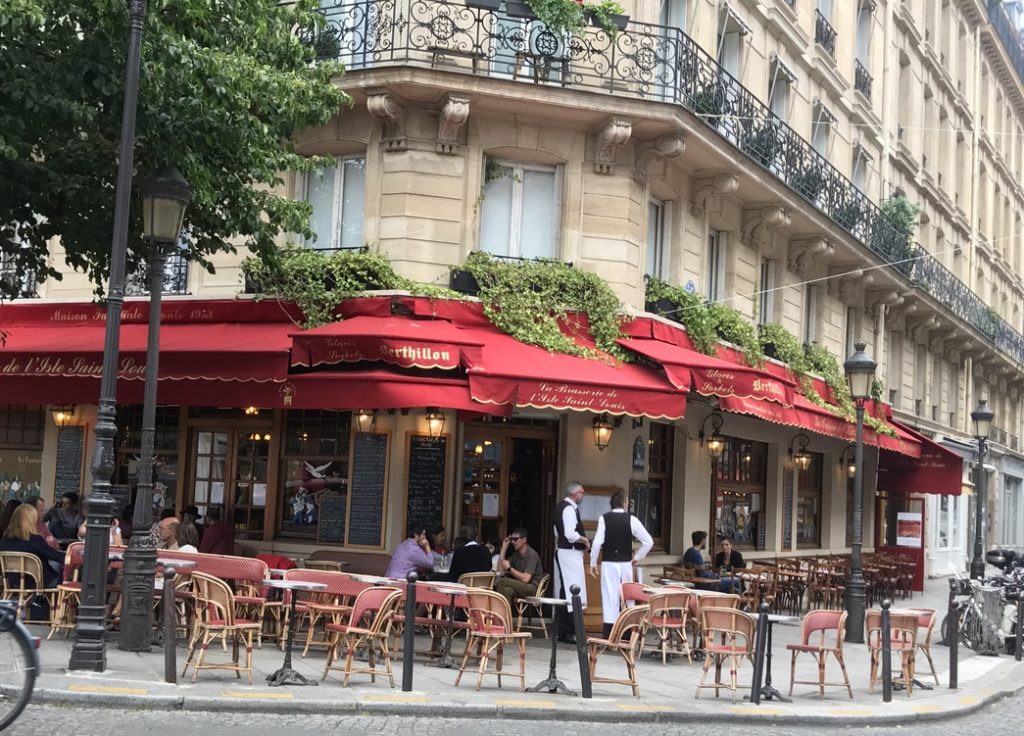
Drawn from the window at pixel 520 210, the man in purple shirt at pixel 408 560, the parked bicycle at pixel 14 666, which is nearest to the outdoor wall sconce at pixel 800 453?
the window at pixel 520 210

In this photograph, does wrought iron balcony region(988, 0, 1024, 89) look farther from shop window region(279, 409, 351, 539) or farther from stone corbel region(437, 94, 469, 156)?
shop window region(279, 409, 351, 539)

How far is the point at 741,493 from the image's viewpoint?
20.5m

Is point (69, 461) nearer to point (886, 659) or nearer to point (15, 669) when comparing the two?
point (15, 669)

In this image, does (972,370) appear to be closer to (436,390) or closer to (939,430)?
(939,430)

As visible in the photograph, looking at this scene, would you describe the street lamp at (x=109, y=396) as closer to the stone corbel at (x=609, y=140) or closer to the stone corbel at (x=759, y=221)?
the stone corbel at (x=609, y=140)

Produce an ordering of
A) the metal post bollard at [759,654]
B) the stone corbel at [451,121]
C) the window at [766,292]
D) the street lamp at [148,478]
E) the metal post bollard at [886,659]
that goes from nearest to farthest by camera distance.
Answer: the metal post bollard at [759,654]
the street lamp at [148,478]
the metal post bollard at [886,659]
the stone corbel at [451,121]
the window at [766,292]

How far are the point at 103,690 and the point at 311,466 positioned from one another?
21.9ft

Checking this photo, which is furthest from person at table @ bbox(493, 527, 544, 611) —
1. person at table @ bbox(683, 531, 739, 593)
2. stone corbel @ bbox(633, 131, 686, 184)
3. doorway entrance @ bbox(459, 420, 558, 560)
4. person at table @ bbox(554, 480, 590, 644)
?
stone corbel @ bbox(633, 131, 686, 184)

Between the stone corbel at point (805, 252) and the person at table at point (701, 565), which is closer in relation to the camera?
the person at table at point (701, 565)

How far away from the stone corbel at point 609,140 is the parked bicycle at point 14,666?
32.8 ft

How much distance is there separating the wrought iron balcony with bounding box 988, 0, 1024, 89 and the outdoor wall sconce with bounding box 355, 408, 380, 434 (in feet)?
92.0

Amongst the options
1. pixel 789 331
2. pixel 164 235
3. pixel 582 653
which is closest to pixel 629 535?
pixel 582 653

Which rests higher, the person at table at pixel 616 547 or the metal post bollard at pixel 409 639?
the person at table at pixel 616 547

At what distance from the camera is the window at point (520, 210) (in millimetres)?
15875
